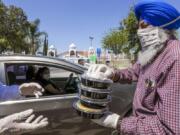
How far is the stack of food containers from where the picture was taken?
5.98 ft

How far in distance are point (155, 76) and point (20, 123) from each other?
2.85ft

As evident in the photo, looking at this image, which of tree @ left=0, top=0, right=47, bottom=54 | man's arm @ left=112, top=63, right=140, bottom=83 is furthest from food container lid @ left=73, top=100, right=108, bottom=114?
tree @ left=0, top=0, right=47, bottom=54

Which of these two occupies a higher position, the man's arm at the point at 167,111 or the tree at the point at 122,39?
the tree at the point at 122,39

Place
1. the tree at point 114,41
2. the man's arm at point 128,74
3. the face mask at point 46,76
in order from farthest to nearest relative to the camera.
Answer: the tree at point 114,41
the face mask at point 46,76
the man's arm at point 128,74

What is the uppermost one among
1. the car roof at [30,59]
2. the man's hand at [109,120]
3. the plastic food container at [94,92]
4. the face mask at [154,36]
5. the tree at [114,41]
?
the tree at [114,41]

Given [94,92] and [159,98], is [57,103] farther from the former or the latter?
[159,98]

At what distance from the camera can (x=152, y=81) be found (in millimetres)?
1820

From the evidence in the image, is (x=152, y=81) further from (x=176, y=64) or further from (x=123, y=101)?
(x=123, y=101)

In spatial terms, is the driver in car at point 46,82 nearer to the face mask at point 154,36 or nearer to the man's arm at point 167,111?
the face mask at point 154,36

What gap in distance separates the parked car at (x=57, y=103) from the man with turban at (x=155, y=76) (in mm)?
2184

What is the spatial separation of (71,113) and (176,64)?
Answer: 2735 millimetres

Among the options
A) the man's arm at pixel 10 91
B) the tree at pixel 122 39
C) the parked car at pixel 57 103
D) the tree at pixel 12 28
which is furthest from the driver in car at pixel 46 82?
the tree at pixel 122 39

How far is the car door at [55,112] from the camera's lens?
4.21m

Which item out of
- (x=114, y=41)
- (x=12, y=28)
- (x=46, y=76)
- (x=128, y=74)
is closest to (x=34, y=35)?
(x=114, y=41)
